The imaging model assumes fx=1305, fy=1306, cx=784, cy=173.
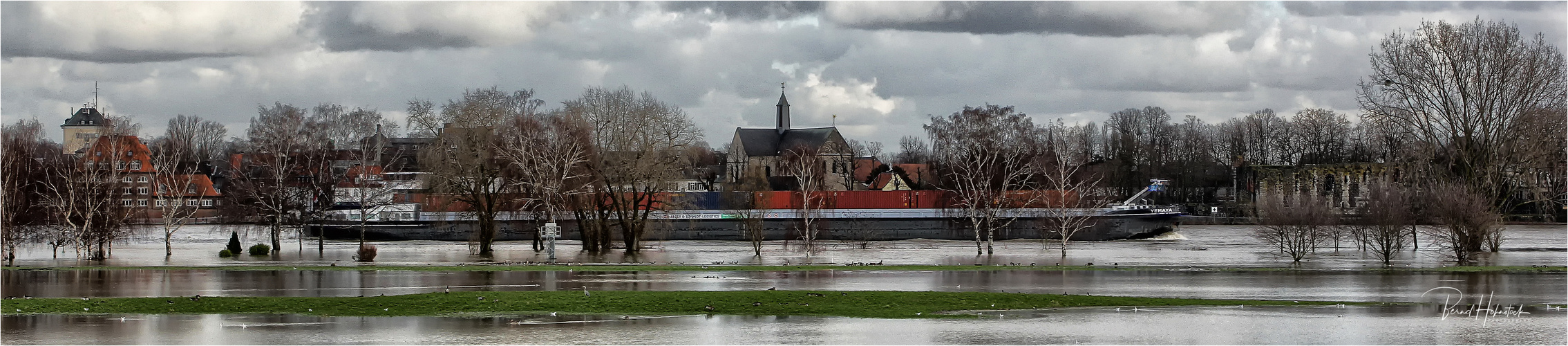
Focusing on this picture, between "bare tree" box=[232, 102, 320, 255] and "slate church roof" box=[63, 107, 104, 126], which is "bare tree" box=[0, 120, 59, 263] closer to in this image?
"bare tree" box=[232, 102, 320, 255]

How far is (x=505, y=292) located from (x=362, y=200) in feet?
92.9

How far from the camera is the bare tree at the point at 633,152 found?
5434cm

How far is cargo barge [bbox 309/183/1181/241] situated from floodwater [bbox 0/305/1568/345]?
1988 inches

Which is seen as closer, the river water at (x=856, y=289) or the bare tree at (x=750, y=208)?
the river water at (x=856, y=289)

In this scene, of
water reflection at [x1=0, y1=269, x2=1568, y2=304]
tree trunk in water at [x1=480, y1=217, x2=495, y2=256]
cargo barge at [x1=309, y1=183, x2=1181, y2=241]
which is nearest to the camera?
water reflection at [x1=0, y1=269, x2=1568, y2=304]

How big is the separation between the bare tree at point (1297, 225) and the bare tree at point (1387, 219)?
1438mm

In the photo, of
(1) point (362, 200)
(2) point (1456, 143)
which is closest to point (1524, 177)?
(2) point (1456, 143)

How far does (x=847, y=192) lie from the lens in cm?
8506

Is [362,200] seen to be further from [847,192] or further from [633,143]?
[847,192]

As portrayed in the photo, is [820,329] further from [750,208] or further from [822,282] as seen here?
[750,208]

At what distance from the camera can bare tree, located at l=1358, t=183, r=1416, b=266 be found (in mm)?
41500
